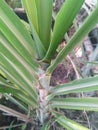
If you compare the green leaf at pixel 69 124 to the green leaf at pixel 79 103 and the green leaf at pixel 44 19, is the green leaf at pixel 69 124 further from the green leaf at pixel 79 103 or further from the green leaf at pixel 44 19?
the green leaf at pixel 44 19

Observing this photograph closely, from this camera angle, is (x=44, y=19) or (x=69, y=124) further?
(x=69, y=124)

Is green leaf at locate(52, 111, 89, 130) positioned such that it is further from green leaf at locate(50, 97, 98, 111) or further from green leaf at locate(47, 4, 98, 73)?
green leaf at locate(47, 4, 98, 73)

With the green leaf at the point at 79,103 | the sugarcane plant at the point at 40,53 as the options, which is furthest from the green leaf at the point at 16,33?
the green leaf at the point at 79,103

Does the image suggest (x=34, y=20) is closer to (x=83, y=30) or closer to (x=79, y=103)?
(x=83, y=30)

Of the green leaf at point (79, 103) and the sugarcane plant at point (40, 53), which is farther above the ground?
the sugarcane plant at point (40, 53)

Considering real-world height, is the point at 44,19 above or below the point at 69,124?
above

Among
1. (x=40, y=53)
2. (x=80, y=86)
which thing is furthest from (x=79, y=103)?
(x=40, y=53)

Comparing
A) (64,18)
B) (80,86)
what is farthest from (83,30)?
Result: (80,86)

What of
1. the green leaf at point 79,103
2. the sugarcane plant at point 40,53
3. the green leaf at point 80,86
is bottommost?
the green leaf at point 79,103
